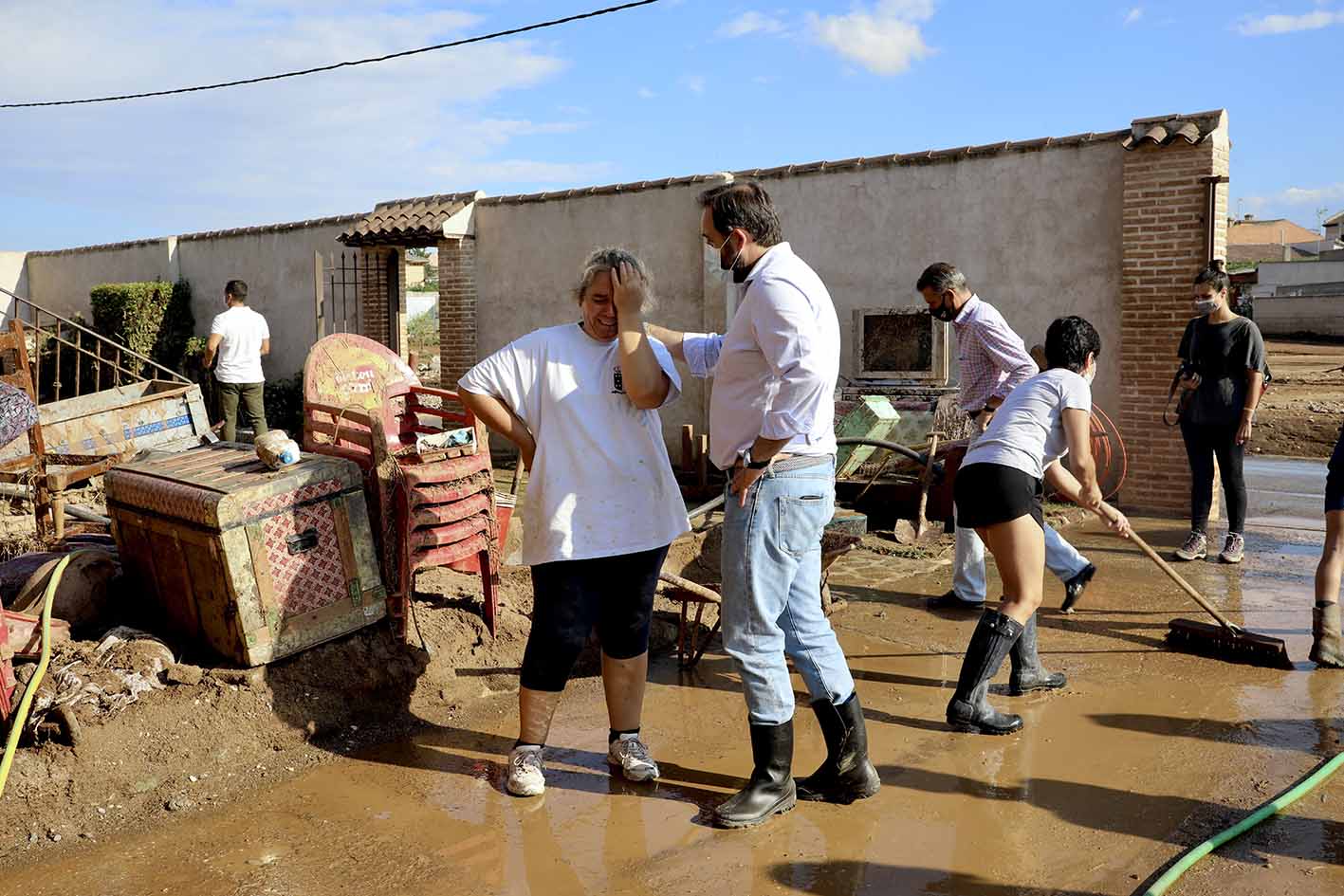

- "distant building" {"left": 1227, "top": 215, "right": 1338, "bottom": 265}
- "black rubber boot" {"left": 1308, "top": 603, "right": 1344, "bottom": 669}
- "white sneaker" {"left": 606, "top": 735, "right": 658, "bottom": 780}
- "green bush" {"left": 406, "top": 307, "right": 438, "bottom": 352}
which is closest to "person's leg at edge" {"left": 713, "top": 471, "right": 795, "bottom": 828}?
"white sneaker" {"left": 606, "top": 735, "right": 658, "bottom": 780}

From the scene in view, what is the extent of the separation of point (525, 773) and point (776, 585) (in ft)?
3.68

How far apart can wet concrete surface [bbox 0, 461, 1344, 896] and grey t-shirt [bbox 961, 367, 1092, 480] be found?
108cm

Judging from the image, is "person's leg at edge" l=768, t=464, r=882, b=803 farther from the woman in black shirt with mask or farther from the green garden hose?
the woman in black shirt with mask

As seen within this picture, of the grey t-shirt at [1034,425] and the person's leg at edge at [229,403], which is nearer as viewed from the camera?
the grey t-shirt at [1034,425]

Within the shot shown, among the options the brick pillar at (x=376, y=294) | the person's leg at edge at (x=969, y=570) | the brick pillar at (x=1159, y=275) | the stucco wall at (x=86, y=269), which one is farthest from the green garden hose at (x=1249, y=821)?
the stucco wall at (x=86, y=269)

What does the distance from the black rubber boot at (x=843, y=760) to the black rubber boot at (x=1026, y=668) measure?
125 cm

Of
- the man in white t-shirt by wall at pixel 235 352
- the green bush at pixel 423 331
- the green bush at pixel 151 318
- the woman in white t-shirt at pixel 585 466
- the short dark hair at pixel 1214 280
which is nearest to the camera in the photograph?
the woman in white t-shirt at pixel 585 466

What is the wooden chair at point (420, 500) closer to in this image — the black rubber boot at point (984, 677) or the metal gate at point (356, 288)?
the black rubber boot at point (984, 677)

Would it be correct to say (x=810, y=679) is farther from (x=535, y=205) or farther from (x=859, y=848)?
(x=535, y=205)

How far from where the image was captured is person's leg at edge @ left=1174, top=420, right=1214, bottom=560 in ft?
23.7

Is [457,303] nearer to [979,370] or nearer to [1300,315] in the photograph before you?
[979,370]

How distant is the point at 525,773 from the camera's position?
152 inches

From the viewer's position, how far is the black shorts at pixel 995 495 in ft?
13.8

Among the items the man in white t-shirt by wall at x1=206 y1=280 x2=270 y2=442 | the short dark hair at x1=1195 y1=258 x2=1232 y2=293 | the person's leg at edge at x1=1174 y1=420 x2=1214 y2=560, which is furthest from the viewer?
the man in white t-shirt by wall at x1=206 y1=280 x2=270 y2=442
